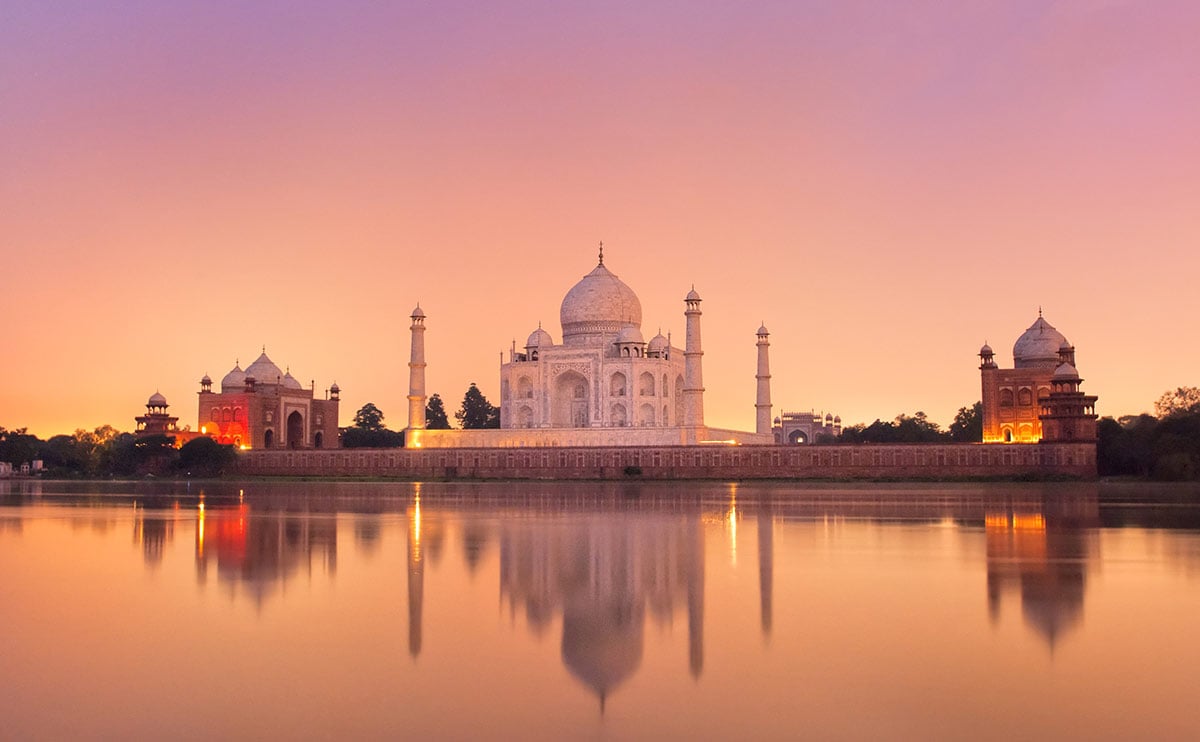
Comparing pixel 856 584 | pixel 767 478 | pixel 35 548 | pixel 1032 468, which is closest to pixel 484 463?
pixel 767 478

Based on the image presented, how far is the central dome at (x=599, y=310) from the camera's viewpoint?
52.1 m

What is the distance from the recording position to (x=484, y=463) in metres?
46.6

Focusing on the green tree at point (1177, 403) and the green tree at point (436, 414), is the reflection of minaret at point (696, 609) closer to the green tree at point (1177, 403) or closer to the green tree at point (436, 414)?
the green tree at point (1177, 403)

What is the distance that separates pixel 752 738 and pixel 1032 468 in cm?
3883

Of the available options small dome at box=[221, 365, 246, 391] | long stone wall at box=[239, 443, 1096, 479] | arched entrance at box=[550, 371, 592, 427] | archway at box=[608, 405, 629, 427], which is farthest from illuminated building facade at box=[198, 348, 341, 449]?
archway at box=[608, 405, 629, 427]

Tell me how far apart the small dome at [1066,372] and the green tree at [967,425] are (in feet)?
54.3

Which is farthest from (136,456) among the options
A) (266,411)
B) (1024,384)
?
(1024,384)

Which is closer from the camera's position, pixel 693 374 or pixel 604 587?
pixel 604 587

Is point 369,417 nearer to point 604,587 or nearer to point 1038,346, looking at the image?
point 1038,346

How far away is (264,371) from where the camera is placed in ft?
195

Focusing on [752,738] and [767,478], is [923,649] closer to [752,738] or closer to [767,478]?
[752,738]

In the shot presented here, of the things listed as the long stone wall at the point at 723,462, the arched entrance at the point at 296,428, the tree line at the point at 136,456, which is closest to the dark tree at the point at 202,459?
the tree line at the point at 136,456

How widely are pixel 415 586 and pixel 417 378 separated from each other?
1630 inches

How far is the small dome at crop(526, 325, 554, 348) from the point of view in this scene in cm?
5228
